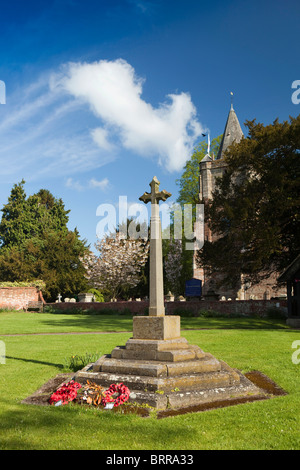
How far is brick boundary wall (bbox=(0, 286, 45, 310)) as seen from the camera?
3494 cm

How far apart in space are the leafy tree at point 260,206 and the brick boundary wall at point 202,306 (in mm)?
3138

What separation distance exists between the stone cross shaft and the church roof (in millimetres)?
36122

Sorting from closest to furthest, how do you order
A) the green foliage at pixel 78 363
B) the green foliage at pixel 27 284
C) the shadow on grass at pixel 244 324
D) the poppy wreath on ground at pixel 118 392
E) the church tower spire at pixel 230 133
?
1. the poppy wreath on ground at pixel 118 392
2. the green foliage at pixel 78 363
3. the shadow on grass at pixel 244 324
4. the green foliage at pixel 27 284
5. the church tower spire at pixel 230 133

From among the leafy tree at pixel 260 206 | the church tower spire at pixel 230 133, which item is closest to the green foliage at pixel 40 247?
the church tower spire at pixel 230 133

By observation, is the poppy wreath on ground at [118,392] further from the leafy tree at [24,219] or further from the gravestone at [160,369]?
the leafy tree at [24,219]

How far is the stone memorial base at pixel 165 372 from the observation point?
5805 mm

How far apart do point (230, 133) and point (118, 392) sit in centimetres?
4087

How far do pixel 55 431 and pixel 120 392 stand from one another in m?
1.40

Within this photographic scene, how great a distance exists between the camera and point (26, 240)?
50.2 metres

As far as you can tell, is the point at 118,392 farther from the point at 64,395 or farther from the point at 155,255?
the point at 155,255

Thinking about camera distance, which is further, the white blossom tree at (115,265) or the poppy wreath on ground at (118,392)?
the white blossom tree at (115,265)

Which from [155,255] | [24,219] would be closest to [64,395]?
[155,255]

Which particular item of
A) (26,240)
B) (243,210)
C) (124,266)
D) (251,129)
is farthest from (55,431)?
(26,240)

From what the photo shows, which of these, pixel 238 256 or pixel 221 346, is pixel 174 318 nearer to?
pixel 221 346
